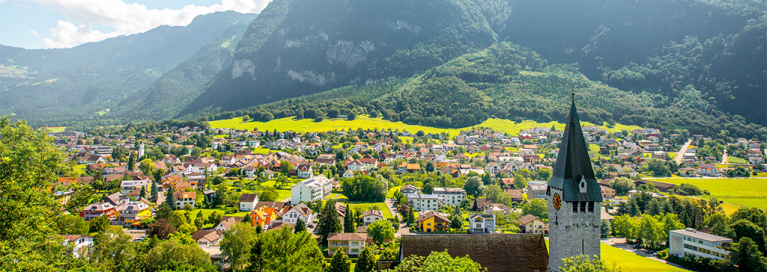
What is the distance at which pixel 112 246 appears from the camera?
35.1 metres

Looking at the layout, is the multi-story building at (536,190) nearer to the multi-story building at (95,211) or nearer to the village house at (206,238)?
the village house at (206,238)

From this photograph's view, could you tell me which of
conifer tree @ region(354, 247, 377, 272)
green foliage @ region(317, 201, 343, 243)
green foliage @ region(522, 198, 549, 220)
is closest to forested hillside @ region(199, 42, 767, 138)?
green foliage @ region(522, 198, 549, 220)

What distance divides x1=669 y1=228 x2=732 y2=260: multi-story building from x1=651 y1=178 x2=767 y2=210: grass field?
29265 mm

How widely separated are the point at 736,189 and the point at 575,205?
9038cm

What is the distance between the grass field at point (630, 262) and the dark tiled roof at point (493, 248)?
947 inches

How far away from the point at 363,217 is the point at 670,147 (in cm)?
12427

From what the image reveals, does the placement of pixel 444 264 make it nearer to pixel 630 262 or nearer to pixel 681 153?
pixel 630 262

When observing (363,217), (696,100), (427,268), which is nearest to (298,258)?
(427,268)

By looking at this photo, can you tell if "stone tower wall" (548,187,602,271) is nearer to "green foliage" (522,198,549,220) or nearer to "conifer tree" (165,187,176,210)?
"green foliage" (522,198,549,220)

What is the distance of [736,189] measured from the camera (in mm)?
84750

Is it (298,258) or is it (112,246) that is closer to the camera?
(298,258)

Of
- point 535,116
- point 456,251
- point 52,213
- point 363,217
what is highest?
point 535,116

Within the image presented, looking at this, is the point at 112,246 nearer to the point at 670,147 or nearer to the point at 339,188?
the point at 339,188

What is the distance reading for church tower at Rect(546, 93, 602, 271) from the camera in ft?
65.6
